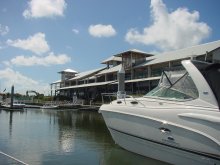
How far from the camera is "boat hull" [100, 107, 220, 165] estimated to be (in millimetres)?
8555

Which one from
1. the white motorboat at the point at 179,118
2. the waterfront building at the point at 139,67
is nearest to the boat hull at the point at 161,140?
the white motorboat at the point at 179,118

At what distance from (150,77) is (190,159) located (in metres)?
36.2

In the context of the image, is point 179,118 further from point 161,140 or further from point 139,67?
point 139,67

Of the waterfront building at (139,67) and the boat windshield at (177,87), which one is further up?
the waterfront building at (139,67)

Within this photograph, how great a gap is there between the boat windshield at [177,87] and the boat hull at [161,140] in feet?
2.99

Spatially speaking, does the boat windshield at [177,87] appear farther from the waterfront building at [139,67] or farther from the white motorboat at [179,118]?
the waterfront building at [139,67]

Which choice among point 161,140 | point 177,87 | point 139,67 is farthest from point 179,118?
point 139,67

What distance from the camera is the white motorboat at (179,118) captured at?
27.8 ft

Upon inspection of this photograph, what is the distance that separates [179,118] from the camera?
8.95 metres

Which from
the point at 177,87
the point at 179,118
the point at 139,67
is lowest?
the point at 179,118

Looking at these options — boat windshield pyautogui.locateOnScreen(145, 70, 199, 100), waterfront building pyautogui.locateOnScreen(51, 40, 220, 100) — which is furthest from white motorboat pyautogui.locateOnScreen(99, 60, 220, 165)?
waterfront building pyautogui.locateOnScreen(51, 40, 220, 100)

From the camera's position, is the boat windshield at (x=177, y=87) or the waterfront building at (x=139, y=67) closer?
the boat windshield at (x=177, y=87)

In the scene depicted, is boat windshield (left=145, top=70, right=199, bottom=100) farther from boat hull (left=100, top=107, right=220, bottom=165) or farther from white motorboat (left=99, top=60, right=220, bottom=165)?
boat hull (left=100, top=107, right=220, bottom=165)

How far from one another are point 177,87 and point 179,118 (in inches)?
50.5
